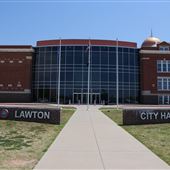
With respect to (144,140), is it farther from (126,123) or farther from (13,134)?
(126,123)

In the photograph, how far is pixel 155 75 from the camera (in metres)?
61.3

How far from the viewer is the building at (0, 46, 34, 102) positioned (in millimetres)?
59969

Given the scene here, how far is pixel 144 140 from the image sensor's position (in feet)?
40.6

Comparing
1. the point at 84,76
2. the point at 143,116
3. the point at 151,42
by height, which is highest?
the point at 151,42

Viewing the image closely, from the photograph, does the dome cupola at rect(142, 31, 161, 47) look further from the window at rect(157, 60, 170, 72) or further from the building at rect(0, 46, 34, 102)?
the building at rect(0, 46, 34, 102)

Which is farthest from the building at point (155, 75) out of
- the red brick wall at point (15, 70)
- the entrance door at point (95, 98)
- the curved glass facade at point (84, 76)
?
the red brick wall at point (15, 70)

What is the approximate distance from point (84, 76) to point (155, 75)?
14.5 m

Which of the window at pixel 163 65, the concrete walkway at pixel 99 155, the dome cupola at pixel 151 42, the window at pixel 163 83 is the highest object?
the dome cupola at pixel 151 42

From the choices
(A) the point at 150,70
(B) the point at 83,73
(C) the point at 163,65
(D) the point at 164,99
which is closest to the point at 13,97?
(B) the point at 83,73

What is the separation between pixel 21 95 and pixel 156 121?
145 feet

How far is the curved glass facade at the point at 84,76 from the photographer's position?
5969cm

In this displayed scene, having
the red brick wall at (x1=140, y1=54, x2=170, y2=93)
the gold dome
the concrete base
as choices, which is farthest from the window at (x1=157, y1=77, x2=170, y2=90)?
the concrete base

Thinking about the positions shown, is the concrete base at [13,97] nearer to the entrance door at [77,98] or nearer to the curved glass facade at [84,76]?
the curved glass facade at [84,76]

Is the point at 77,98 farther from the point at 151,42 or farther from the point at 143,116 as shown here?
the point at 143,116
